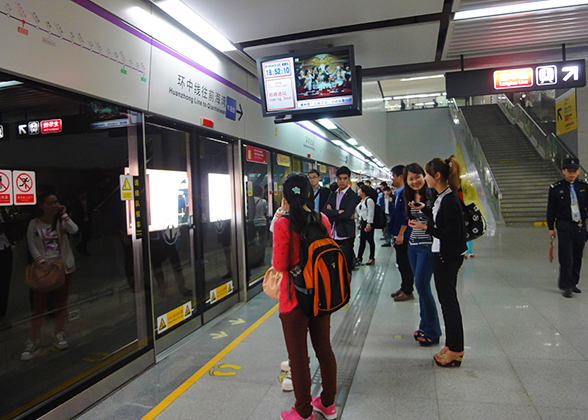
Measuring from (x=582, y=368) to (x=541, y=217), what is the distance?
11.5 m

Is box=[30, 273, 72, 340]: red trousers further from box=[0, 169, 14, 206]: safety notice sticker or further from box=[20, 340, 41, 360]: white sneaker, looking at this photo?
box=[0, 169, 14, 206]: safety notice sticker

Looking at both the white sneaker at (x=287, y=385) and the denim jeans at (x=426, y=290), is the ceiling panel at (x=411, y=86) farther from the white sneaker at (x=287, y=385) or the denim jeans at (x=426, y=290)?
the white sneaker at (x=287, y=385)

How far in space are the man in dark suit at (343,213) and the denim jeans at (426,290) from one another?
1.55 metres

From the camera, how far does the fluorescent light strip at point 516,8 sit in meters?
3.77

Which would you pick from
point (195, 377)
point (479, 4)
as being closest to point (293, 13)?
point (479, 4)

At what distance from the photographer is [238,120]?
5.05 m

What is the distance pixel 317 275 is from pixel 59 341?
2064 millimetres

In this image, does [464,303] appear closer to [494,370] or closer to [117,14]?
[494,370]

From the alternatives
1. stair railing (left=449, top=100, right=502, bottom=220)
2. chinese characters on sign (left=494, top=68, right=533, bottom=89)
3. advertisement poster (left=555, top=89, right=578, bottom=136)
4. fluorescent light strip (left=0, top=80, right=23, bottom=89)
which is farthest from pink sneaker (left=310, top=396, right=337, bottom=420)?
advertisement poster (left=555, top=89, right=578, bottom=136)

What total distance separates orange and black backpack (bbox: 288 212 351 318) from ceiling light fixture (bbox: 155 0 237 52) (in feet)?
8.09

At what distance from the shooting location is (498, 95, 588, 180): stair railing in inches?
555

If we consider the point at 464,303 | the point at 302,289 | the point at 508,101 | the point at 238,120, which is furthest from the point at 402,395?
the point at 508,101

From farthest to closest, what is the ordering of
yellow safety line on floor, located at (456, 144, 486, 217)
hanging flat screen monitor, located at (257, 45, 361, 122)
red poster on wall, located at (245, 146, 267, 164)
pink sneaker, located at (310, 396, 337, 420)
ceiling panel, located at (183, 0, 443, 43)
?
1. yellow safety line on floor, located at (456, 144, 486, 217)
2. red poster on wall, located at (245, 146, 267, 164)
3. hanging flat screen monitor, located at (257, 45, 361, 122)
4. ceiling panel, located at (183, 0, 443, 43)
5. pink sneaker, located at (310, 396, 337, 420)

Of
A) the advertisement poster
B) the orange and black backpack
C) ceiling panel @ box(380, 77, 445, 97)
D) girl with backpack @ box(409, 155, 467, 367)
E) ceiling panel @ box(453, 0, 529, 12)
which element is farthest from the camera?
ceiling panel @ box(380, 77, 445, 97)
